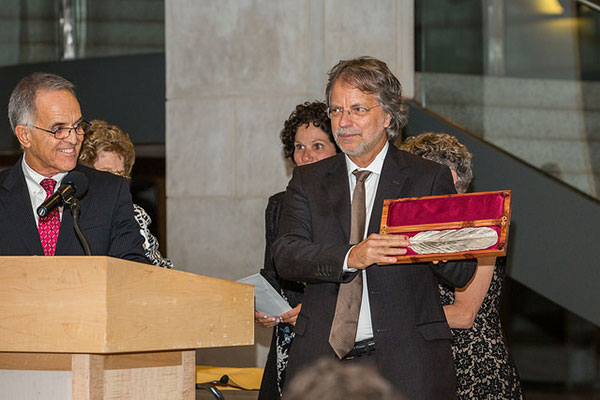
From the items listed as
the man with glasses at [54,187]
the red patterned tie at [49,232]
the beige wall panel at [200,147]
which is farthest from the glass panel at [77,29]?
the red patterned tie at [49,232]

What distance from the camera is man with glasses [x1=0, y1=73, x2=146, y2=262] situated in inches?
106

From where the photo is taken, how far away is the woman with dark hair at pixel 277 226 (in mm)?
3576

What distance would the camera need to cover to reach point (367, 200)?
253 centimetres

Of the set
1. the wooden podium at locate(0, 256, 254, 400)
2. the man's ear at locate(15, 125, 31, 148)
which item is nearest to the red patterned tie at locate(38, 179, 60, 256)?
the man's ear at locate(15, 125, 31, 148)

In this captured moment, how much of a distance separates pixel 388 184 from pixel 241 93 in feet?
11.1

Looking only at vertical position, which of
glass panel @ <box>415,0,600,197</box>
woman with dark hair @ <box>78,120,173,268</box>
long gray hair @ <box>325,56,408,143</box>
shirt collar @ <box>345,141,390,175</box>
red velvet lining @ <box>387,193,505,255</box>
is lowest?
red velvet lining @ <box>387,193,505,255</box>

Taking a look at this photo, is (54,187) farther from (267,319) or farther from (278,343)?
(278,343)

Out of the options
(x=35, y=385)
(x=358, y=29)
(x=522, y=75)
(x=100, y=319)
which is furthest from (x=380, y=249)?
(x=358, y=29)

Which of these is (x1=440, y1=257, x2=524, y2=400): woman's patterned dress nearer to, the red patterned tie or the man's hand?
the man's hand

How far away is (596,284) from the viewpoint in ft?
16.0

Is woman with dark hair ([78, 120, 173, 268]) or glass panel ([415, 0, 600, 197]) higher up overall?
glass panel ([415, 0, 600, 197])

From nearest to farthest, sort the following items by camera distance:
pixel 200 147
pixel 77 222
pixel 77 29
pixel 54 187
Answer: pixel 77 222 < pixel 54 187 < pixel 200 147 < pixel 77 29

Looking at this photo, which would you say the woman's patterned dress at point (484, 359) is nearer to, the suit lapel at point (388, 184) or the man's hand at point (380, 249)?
the suit lapel at point (388, 184)

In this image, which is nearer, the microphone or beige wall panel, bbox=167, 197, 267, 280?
the microphone
